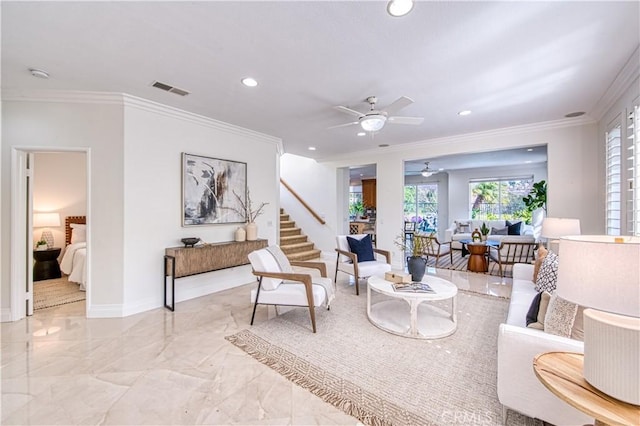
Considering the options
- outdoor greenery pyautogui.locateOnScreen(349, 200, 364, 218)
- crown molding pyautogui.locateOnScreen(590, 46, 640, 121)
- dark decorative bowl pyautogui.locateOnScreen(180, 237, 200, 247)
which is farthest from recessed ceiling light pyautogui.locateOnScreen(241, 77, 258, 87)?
outdoor greenery pyautogui.locateOnScreen(349, 200, 364, 218)

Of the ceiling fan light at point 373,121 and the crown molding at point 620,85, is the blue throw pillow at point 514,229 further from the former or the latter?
the ceiling fan light at point 373,121

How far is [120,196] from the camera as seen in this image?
3.40 metres

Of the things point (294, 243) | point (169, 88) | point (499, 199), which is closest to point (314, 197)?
point (294, 243)

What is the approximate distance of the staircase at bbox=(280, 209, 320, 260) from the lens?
21.5 ft

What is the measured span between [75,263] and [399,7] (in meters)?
5.78

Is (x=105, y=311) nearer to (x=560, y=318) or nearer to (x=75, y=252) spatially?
(x=75, y=252)

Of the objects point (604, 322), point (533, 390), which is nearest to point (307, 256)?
point (533, 390)

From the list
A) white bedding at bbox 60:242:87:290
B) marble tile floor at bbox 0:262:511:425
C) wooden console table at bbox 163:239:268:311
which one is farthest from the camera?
white bedding at bbox 60:242:87:290

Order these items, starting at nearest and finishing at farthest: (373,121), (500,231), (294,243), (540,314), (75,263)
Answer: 1. (540,314)
2. (373,121)
3. (75,263)
4. (294,243)
5. (500,231)

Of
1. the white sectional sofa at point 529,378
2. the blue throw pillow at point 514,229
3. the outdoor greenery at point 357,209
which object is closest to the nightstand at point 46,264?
A: the white sectional sofa at point 529,378

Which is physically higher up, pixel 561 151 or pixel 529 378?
pixel 561 151

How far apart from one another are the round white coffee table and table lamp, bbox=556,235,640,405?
5.72 feet

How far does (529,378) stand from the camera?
1559mm

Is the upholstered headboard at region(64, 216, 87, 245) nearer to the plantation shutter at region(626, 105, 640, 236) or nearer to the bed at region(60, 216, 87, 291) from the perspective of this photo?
the bed at region(60, 216, 87, 291)
